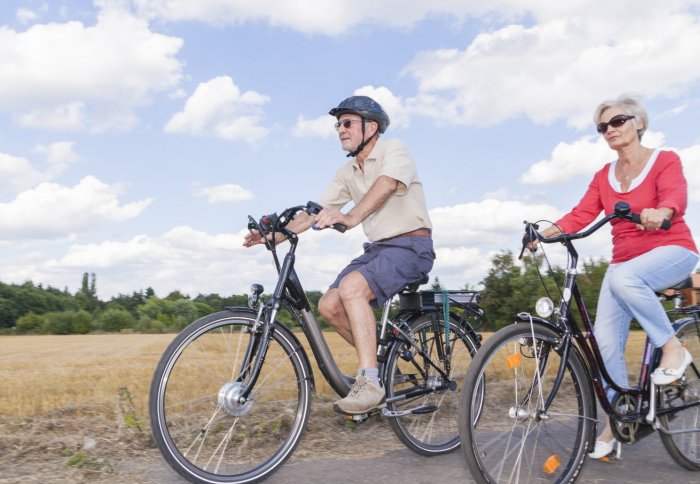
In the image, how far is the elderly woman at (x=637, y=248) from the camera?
4188mm

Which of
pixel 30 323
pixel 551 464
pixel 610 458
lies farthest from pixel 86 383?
pixel 30 323

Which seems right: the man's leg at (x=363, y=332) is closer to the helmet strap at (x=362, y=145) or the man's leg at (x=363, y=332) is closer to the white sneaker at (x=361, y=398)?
the white sneaker at (x=361, y=398)

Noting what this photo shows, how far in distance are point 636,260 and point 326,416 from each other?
2.49m

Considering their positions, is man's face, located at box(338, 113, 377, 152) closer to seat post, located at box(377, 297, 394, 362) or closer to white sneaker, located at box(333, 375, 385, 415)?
seat post, located at box(377, 297, 394, 362)

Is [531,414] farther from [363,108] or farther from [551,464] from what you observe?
[363,108]

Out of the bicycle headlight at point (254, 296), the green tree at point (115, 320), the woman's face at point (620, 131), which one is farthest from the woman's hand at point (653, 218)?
the green tree at point (115, 320)

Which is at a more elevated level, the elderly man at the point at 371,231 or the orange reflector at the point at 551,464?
the elderly man at the point at 371,231

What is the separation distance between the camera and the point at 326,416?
5.34 m

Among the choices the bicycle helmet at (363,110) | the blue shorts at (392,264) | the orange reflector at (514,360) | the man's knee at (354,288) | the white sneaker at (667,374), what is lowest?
the white sneaker at (667,374)

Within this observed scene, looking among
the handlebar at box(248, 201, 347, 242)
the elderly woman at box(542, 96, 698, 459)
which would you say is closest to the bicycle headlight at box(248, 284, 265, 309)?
the handlebar at box(248, 201, 347, 242)

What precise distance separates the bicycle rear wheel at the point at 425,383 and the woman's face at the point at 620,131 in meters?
1.70

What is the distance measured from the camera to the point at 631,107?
14.7 ft

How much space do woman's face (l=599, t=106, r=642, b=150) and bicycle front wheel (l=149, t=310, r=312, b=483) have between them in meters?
2.34

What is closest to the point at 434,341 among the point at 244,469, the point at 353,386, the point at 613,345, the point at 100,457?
the point at 353,386
